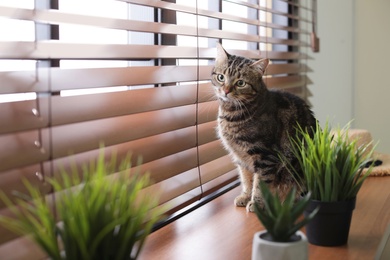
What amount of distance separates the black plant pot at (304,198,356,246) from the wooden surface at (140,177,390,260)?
17 mm

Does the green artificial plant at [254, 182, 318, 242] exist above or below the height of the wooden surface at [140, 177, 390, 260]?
above

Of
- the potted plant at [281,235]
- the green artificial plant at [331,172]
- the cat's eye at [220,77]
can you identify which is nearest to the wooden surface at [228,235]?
the green artificial plant at [331,172]

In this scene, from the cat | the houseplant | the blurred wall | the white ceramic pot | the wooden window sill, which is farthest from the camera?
the blurred wall

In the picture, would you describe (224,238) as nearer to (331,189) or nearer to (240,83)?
(331,189)

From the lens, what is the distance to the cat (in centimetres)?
148

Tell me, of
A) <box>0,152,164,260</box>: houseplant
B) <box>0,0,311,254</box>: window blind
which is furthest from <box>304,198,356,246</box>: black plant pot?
<box>0,152,164,260</box>: houseplant

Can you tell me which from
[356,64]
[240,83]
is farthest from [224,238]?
[356,64]

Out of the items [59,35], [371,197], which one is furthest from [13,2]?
[371,197]

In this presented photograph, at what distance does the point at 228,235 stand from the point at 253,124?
370mm

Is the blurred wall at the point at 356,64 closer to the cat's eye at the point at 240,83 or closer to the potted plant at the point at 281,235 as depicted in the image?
the cat's eye at the point at 240,83

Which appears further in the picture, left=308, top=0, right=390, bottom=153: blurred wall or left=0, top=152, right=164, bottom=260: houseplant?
left=308, top=0, right=390, bottom=153: blurred wall

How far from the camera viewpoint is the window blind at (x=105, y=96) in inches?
36.2

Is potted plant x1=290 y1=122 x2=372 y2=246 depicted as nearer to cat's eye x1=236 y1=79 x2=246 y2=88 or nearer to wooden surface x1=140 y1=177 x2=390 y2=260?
wooden surface x1=140 y1=177 x2=390 y2=260

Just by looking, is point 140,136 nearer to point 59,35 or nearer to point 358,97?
point 59,35
